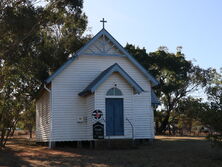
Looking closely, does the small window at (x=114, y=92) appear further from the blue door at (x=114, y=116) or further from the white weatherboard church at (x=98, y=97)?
the blue door at (x=114, y=116)

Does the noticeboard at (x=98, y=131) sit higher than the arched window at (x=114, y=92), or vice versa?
the arched window at (x=114, y=92)

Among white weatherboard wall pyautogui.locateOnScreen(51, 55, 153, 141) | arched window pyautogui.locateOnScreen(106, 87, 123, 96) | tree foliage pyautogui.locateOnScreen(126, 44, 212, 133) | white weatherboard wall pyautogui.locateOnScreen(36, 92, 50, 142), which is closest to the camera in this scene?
arched window pyautogui.locateOnScreen(106, 87, 123, 96)

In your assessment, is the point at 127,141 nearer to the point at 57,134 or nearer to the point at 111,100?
the point at 111,100

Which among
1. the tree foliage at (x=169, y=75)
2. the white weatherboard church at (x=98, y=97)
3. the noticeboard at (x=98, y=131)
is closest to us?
the noticeboard at (x=98, y=131)

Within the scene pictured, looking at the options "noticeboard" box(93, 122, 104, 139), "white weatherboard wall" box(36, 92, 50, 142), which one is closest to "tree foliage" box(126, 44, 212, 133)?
"white weatherboard wall" box(36, 92, 50, 142)

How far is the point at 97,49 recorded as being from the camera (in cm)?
2469

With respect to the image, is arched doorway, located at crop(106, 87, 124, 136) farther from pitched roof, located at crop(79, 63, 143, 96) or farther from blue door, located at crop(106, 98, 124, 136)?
pitched roof, located at crop(79, 63, 143, 96)

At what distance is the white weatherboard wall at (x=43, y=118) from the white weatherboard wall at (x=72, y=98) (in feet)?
6.00

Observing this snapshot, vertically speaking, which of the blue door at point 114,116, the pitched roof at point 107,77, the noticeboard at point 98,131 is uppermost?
the pitched roof at point 107,77

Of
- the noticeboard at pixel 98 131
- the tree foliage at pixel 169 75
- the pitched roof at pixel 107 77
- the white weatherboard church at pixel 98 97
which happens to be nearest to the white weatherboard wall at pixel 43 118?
the white weatherboard church at pixel 98 97

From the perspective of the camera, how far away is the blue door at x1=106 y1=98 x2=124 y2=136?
22.1m

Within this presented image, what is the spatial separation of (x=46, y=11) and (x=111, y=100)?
28.5 feet

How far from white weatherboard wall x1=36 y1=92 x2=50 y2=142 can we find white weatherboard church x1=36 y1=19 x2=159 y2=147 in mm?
68

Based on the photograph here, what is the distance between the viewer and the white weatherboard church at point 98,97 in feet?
72.3
